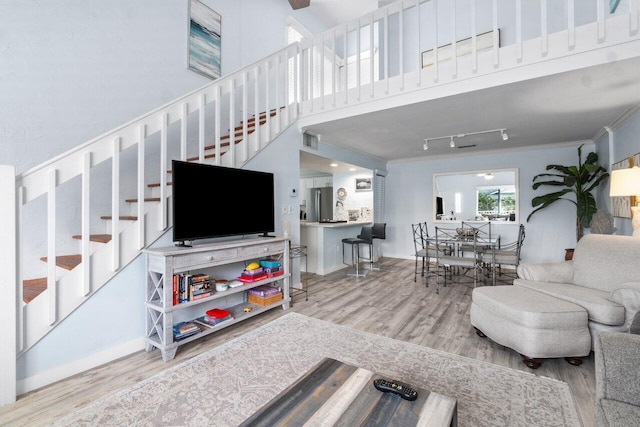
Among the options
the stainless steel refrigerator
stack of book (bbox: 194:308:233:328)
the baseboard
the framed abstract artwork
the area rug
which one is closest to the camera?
the area rug

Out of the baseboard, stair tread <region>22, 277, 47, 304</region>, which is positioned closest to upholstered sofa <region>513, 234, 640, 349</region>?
the baseboard

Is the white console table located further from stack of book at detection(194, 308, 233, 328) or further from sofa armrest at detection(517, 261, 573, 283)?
sofa armrest at detection(517, 261, 573, 283)

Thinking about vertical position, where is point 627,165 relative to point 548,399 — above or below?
above

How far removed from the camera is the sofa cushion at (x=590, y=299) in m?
2.10

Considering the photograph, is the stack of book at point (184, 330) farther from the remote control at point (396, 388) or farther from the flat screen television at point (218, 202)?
the remote control at point (396, 388)

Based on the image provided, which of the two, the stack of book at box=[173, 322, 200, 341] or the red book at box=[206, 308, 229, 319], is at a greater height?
the red book at box=[206, 308, 229, 319]

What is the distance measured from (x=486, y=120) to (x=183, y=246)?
14.0 feet

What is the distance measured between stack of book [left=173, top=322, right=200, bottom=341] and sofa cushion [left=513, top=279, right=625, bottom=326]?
3.18 m

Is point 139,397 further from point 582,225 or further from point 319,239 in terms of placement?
point 582,225

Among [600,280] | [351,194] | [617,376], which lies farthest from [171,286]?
[351,194]

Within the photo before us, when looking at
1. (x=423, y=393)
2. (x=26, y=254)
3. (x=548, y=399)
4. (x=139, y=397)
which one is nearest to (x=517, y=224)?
(x=548, y=399)

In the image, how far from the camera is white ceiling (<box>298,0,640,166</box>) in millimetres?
2842

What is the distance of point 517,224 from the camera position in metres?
5.91

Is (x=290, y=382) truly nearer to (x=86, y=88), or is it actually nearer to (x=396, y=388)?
(x=396, y=388)
